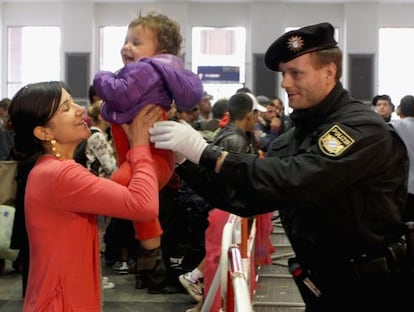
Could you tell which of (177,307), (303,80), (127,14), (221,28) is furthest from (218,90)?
(303,80)

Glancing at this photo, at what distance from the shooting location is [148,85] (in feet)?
6.66

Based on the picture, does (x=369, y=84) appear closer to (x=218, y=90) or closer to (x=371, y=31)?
(x=371, y=31)

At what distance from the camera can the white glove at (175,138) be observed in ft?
6.71

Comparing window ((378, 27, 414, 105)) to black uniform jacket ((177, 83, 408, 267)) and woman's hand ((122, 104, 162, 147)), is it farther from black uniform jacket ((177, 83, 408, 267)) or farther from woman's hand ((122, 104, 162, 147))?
woman's hand ((122, 104, 162, 147))

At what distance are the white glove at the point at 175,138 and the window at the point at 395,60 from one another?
48.9ft

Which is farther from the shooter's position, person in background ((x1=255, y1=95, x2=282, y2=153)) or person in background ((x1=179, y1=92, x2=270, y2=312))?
person in background ((x1=255, y1=95, x2=282, y2=153))

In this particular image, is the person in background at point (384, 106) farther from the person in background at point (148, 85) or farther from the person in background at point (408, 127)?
the person in background at point (148, 85)

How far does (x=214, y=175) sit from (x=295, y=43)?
21.0 inches

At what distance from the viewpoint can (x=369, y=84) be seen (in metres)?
16.0

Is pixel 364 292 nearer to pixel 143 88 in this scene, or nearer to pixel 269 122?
pixel 143 88

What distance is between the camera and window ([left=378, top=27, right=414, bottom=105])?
16.4 m

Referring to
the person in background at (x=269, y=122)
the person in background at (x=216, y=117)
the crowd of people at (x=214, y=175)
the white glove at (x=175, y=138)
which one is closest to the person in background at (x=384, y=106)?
the person in background at (x=269, y=122)

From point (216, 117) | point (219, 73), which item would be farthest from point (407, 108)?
point (219, 73)

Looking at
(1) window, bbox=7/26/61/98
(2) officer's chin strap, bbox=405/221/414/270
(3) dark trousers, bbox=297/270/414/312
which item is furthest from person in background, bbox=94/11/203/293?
(1) window, bbox=7/26/61/98
